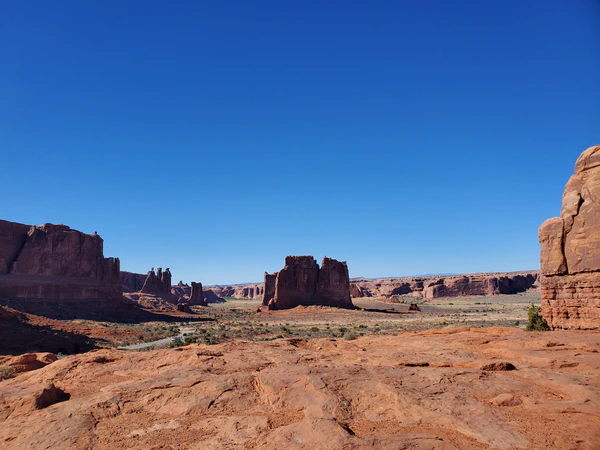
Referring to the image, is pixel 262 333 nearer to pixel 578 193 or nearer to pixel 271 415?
pixel 578 193

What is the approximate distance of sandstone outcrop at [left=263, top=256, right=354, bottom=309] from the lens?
65.1 metres

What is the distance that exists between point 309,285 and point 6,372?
5978cm

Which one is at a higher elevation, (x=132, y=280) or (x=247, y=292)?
(x=132, y=280)

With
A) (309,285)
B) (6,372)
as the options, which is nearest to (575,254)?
(6,372)

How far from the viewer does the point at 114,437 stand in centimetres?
473

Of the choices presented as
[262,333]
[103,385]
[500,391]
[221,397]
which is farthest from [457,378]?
[262,333]

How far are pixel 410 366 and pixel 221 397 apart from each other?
395 cm

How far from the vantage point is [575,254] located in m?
15.0

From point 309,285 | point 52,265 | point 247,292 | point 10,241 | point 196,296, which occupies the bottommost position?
point 196,296

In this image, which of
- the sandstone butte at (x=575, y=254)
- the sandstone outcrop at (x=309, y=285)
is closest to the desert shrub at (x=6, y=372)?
the sandstone butte at (x=575, y=254)

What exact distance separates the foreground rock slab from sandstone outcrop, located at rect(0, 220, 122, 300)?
2053 inches

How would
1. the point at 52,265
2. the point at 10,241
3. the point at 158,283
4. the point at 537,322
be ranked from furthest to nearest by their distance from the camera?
the point at 158,283
the point at 52,265
the point at 10,241
the point at 537,322

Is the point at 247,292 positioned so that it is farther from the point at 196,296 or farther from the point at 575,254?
the point at 575,254

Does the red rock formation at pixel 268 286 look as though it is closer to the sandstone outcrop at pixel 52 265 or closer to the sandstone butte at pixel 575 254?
the sandstone outcrop at pixel 52 265
